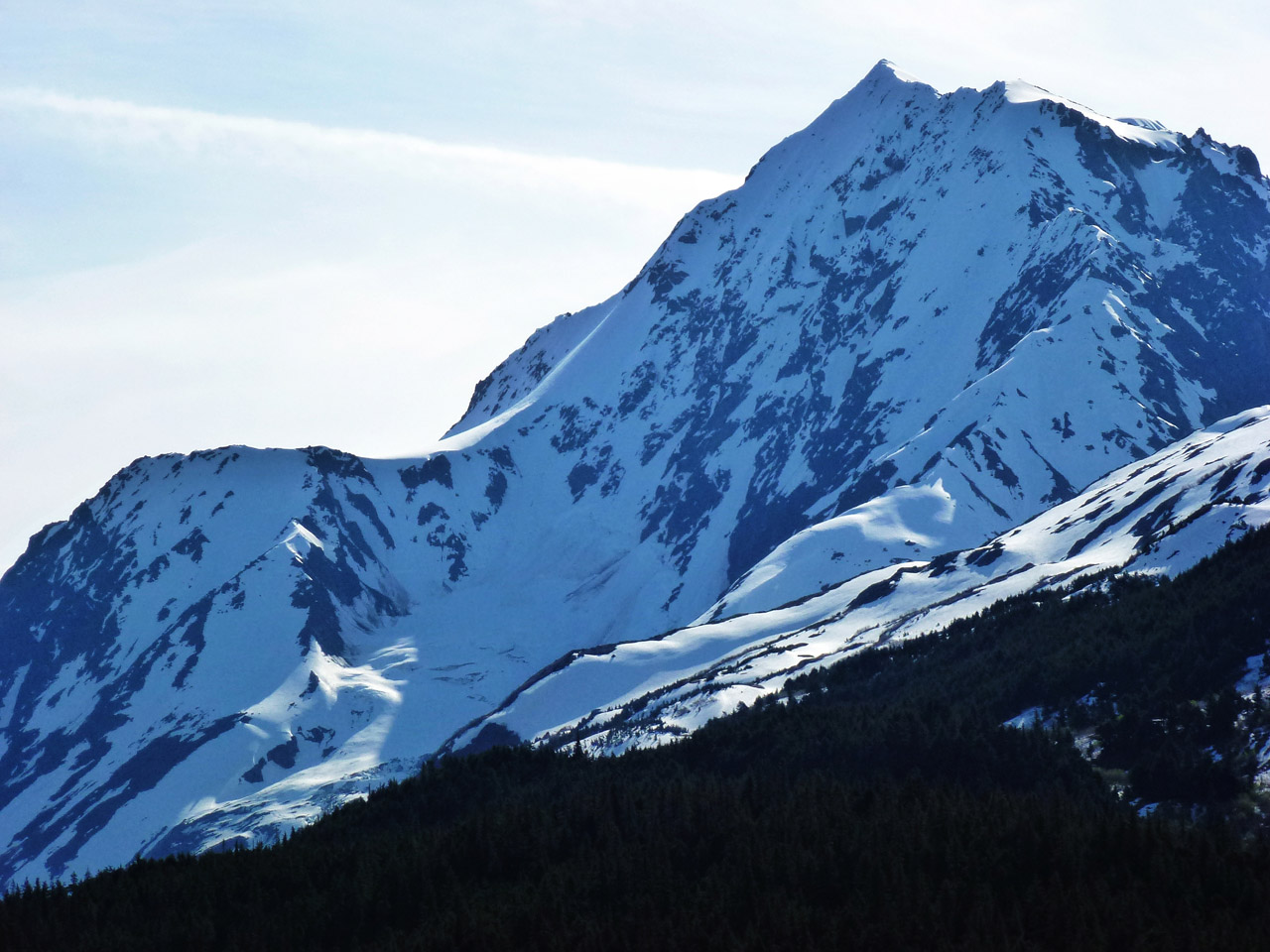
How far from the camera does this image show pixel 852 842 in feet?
195

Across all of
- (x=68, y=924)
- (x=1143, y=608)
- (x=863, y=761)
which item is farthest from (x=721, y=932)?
(x=1143, y=608)

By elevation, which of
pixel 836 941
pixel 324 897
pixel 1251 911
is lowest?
pixel 1251 911

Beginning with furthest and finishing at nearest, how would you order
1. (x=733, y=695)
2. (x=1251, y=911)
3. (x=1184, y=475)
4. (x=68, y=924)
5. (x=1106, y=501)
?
(x=1106, y=501) < (x=1184, y=475) < (x=733, y=695) < (x=68, y=924) < (x=1251, y=911)

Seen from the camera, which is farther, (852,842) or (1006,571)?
(1006,571)

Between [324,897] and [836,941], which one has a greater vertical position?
[324,897]

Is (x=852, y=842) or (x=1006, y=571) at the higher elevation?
(x=1006, y=571)

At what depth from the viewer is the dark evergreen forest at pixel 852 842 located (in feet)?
171

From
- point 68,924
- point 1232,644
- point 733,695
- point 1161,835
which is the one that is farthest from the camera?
point 733,695

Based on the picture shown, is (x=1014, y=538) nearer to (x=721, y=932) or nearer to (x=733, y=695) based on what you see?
(x=733, y=695)

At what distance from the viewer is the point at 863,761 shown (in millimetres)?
87188

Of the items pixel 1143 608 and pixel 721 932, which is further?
pixel 1143 608

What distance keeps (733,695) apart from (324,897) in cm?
9346

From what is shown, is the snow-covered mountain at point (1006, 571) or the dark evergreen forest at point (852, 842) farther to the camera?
the snow-covered mountain at point (1006, 571)

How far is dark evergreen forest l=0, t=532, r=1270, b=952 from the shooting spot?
52.2 m
